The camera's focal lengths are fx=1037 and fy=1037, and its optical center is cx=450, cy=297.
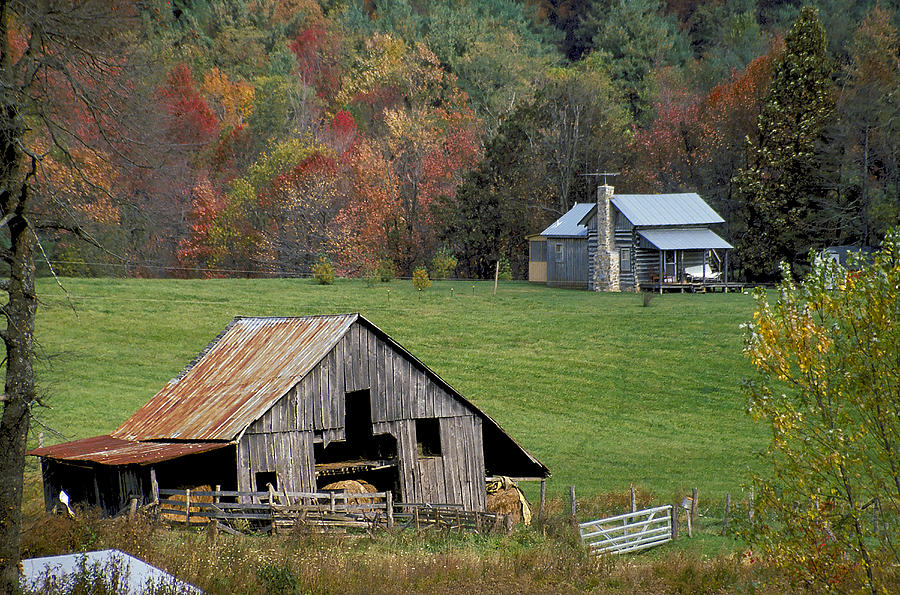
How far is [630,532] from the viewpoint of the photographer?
27.1 meters

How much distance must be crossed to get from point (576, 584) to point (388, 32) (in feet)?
295

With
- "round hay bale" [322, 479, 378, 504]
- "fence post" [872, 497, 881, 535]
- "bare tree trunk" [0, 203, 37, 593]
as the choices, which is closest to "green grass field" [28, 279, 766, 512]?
"round hay bale" [322, 479, 378, 504]

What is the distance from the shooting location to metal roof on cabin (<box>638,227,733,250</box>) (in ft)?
198

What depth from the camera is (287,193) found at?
238 feet

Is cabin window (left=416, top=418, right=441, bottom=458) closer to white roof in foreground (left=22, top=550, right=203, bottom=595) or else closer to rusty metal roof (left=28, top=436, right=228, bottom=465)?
rusty metal roof (left=28, top=436, right=228, bottom=465)

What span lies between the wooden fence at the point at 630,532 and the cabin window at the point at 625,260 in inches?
1384

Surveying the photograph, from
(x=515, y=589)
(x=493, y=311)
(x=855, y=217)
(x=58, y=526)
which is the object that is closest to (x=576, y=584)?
(x=515, y=589)

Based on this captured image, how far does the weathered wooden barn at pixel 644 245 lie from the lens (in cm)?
6138

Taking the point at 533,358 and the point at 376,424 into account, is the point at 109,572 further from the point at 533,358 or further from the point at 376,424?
the point at 533,358

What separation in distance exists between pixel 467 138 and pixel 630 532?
194 ft

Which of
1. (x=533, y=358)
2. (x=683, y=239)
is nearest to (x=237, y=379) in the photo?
(x=533, y=358)

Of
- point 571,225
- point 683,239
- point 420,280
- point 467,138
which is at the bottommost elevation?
point 420,280

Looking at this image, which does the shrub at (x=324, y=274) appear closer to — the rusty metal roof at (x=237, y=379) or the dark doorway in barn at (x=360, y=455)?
the rusty metal roof at (x=237, y=379)

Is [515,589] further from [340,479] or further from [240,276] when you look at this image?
[240,276]
